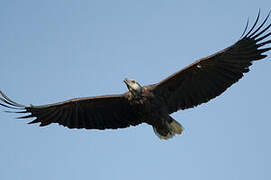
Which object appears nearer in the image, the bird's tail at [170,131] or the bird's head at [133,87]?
the bird's head at [133,87]

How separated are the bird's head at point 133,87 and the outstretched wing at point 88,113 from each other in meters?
0.42

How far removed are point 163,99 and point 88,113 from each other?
1601mm

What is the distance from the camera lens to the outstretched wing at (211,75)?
46.1ft

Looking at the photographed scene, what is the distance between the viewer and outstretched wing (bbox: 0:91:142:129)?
14.5m

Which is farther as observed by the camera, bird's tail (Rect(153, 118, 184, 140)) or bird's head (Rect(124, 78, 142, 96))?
bird's tail (Rect(153, 118, 184, 140))

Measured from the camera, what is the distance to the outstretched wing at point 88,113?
14.5m

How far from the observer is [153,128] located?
14766mm

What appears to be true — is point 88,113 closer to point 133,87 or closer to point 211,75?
point 133,87

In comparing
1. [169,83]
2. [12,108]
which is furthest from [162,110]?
[12,108]

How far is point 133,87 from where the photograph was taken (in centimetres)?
1401

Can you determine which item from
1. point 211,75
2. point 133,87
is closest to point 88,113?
point 133,87

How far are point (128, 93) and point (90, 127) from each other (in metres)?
1.25

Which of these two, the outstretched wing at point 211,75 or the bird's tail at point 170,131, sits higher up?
the outstretched wing at point 211,75

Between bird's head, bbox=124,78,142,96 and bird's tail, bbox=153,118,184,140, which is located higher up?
bird's head, bbox=124,78,142,96
